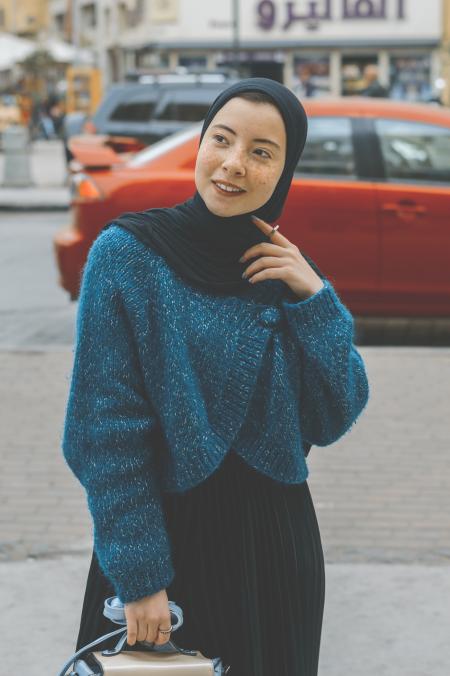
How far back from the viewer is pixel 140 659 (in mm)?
2168

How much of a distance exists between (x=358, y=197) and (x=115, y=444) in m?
6.48

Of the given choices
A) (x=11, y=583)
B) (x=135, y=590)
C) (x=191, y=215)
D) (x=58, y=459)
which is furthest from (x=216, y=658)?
(x=58, y=459)

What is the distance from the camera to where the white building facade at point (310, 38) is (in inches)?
1734

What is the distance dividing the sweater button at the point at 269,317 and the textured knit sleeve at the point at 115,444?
24cm

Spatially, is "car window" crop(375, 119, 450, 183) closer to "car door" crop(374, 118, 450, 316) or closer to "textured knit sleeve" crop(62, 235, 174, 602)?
"car door" crop(374, 118, 450, 316)

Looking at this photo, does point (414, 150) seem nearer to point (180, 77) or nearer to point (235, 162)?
point (235, 162)

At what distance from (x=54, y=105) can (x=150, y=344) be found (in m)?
43.7

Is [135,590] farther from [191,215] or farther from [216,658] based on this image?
[191,215]

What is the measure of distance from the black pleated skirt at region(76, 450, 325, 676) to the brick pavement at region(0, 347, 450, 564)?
1846 millimetres

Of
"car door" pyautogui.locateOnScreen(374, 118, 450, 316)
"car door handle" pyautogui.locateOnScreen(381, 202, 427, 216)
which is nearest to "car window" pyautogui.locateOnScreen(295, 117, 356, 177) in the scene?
"car door" pyautogui.locateOnScreen(374, 118, 450, 316)

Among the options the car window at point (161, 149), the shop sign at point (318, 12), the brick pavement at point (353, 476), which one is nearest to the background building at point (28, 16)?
the shop sign at point (318, 12)

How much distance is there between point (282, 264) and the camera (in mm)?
2318

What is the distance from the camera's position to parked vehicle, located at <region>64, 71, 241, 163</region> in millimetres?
18031

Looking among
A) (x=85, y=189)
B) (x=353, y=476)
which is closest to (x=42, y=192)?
(x=85, y=189)
